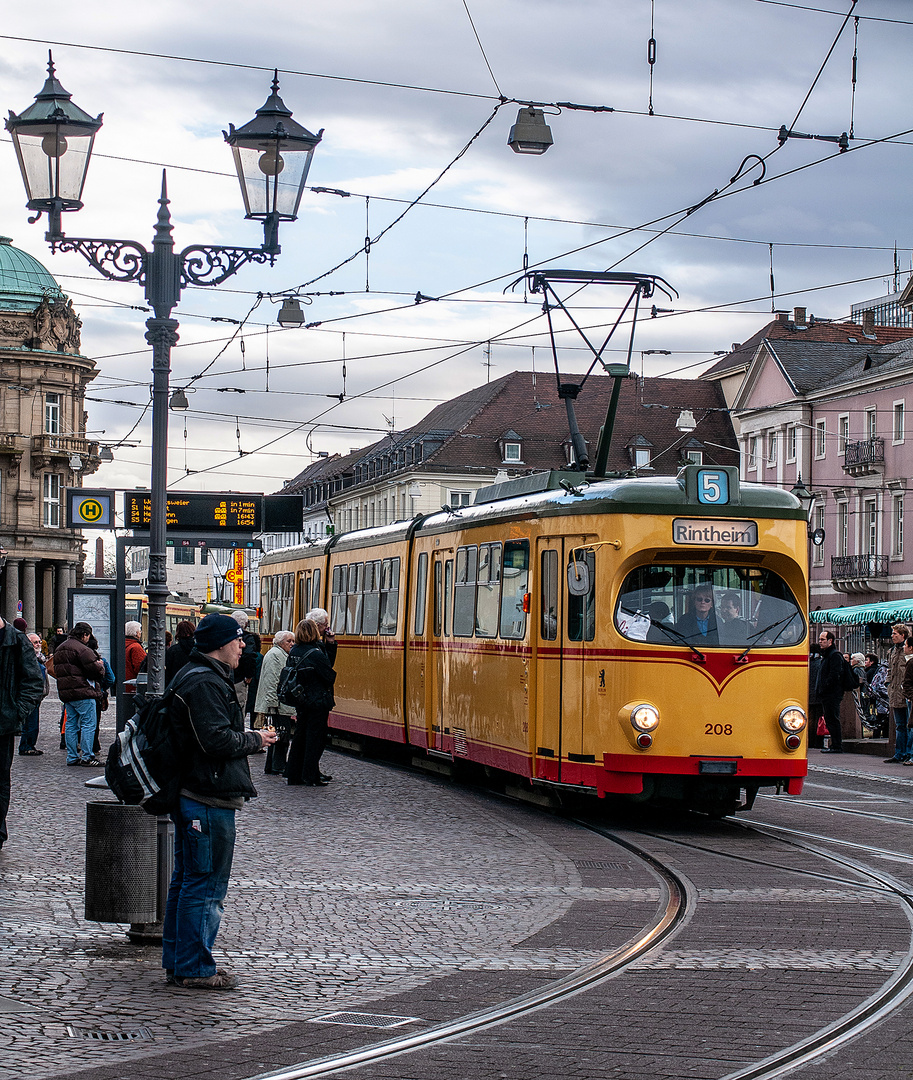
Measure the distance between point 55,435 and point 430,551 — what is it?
5678 centimetres

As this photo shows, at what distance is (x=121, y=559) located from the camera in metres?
19.8

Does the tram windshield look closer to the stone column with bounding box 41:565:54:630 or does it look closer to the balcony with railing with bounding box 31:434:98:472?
the stone column with bounding box 41:565:54:630

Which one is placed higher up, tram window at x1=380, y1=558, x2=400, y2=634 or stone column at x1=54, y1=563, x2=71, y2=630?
stone column at x1=54, y1=563, x2=71, y2=630

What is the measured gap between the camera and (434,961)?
861 centimetres

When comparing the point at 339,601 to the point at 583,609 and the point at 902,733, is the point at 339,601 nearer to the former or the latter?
the point at 902,733

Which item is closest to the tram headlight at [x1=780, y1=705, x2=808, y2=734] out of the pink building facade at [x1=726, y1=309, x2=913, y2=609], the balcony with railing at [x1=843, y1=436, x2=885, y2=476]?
the pink building facade at [x1=726, y1=309, x2=913, y2=609]

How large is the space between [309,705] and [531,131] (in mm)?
6326

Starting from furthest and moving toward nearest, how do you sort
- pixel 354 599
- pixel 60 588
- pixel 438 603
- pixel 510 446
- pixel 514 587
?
1. pixel 510 446
2. pixel 60 588
3. pixel 354 599
4. pixel 438 603
5. pixel 514 587

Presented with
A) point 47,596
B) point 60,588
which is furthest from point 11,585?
point 60,588

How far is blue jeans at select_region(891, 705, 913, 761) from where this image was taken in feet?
75.7

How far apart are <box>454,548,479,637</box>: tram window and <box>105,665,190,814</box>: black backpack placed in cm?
969

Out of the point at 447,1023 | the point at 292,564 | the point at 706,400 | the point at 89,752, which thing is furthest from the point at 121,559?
the point at 706,400

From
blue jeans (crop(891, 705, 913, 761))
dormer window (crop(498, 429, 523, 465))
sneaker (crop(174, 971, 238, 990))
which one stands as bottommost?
sneaker (crop(174, 971, 238, 990))

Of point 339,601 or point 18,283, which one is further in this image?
point 18,283
